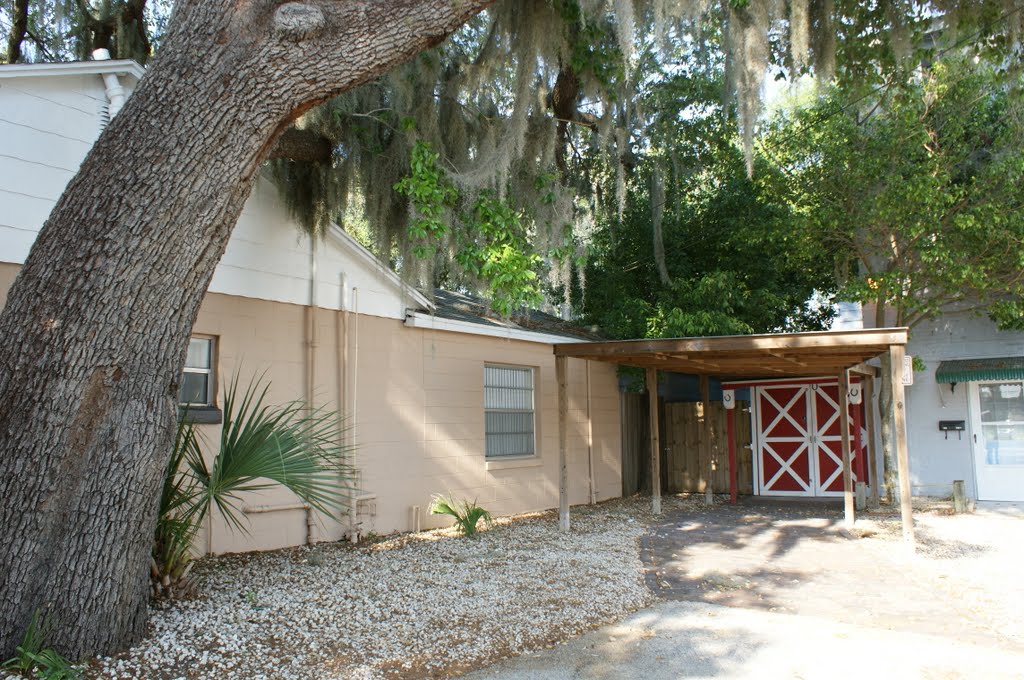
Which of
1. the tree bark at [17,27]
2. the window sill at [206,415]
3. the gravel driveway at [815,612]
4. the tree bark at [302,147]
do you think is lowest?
the gravel driveway at [815,612]

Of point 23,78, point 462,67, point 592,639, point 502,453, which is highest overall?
point 462,67

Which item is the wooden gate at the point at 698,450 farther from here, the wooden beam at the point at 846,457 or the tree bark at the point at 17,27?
the tree bark at the point at 17,27

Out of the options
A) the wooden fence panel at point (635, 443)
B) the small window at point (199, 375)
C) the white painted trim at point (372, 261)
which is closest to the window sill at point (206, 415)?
the small window at point (199, 375)

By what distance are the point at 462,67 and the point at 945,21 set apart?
16.0 ft

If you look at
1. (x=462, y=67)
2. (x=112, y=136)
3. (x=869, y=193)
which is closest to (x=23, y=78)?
(x=112, y=136)

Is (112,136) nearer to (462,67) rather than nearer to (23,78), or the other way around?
(23,78)

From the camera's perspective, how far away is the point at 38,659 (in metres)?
3.88

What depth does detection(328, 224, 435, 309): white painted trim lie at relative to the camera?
8.35 metres

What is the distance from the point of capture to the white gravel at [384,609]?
14.8 feet

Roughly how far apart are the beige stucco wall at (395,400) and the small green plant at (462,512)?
105 millimetres

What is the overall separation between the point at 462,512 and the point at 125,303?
6.07m

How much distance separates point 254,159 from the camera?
454 cm

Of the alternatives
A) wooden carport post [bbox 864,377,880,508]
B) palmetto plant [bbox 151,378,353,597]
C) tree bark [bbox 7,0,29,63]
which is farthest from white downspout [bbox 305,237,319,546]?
wooden carport post [bbox 864,377,880,508]

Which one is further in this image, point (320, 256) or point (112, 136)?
point (320, 256)
